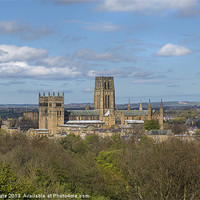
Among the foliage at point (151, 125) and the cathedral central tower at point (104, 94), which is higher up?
the cathedral central tower at point (104, 94)

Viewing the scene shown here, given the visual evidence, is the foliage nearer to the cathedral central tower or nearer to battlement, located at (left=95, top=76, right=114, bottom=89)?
the cathedral central tower

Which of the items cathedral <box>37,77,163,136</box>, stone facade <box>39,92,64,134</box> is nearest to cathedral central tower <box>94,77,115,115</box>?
cathedral <box>37,77,163,136</box>

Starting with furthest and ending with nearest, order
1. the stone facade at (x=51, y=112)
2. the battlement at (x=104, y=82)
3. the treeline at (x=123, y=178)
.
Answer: the battlement at (x=104, y=82) < the stone facade at (x=51, y=112) < the treeline at (x=123, y=178)

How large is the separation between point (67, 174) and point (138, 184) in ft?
37.6

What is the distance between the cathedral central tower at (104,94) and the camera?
167750mm

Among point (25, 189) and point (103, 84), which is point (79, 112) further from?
point (25, 189)

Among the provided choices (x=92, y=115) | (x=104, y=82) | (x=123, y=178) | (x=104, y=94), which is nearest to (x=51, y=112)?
(x=92, y=115)

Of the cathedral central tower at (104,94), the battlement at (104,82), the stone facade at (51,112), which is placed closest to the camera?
the stone facade at (51,112)

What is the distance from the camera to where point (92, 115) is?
16138cm

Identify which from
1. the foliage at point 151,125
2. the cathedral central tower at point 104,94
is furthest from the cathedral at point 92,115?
the foliage at point 151,125

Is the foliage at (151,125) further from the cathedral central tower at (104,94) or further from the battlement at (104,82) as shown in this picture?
the battlement at (104,82)

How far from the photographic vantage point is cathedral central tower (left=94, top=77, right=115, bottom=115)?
16775 cm

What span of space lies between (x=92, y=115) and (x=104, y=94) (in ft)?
39.5

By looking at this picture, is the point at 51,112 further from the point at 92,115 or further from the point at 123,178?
the point at 123,178
